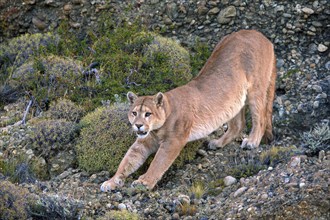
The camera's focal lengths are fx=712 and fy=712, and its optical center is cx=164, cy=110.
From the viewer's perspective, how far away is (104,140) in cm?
972

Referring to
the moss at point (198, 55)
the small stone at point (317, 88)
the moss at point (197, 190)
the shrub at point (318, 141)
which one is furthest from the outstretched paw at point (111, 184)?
the small stone at point (317, 88)

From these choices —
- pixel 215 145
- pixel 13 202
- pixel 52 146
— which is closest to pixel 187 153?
pixel 215 145

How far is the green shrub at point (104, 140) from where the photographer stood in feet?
31.3

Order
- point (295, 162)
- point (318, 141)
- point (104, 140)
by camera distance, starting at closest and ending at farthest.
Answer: point (295, 162)
point (318, 141)
point (104, 140)

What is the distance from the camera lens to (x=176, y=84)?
1154 centimetres

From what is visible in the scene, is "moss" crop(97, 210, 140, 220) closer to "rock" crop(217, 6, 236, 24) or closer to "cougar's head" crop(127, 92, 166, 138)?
"cougar's head" crop(127, 92, 166, 138)

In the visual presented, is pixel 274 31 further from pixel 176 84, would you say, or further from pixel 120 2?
pixel 120 2

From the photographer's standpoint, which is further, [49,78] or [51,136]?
[49,78]

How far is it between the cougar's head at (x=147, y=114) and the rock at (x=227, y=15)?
4.01 metres

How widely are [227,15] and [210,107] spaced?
3.40 meters

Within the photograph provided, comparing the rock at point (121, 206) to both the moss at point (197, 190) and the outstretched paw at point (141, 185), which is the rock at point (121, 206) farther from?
the moss at point (197, 190)

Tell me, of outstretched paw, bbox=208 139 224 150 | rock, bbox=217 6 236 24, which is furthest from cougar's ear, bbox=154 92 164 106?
rock, bbox=217 6 236 24

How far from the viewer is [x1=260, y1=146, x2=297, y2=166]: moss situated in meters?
9.23

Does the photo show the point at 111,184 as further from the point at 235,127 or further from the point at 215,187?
the point at 235,127
